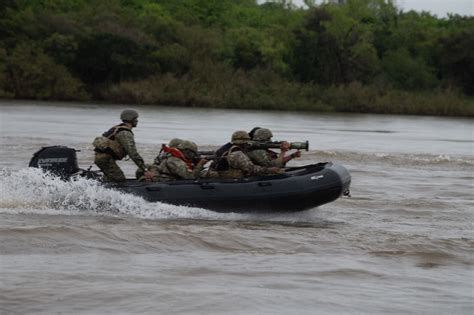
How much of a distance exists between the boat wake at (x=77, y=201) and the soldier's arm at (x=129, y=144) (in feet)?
1.80

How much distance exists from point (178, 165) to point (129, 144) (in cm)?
77

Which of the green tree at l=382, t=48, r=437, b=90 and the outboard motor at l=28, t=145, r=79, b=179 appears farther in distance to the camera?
the green tree at l=382, t=48, r=437, b=90

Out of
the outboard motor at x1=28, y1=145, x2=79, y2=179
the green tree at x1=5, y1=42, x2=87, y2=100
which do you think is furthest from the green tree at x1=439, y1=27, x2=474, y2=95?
the outboard motor at x1=28, y1=145, x2=79, y2=179

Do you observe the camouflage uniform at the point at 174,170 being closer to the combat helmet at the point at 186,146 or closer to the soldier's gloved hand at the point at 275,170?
the combat helmet at the point at 186,146

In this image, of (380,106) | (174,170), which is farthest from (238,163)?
(380,106)

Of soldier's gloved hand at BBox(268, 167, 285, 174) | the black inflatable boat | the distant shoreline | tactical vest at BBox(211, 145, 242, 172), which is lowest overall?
the distant shoreline

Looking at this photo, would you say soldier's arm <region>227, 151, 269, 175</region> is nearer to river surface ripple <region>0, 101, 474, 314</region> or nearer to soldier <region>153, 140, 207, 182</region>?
soldier <region>153, 140, 207, 182</region>

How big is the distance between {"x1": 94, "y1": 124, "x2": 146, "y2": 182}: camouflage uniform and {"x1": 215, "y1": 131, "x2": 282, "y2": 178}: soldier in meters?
1.19

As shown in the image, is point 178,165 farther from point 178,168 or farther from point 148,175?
point 148,175

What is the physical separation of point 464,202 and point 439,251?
606 cm

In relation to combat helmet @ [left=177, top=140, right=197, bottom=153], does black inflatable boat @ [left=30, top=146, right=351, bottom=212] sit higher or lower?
lower

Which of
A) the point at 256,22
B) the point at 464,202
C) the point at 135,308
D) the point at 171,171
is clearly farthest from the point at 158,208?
the point at 256,22

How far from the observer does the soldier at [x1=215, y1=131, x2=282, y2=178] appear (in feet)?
50.1

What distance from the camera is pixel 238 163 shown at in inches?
600
